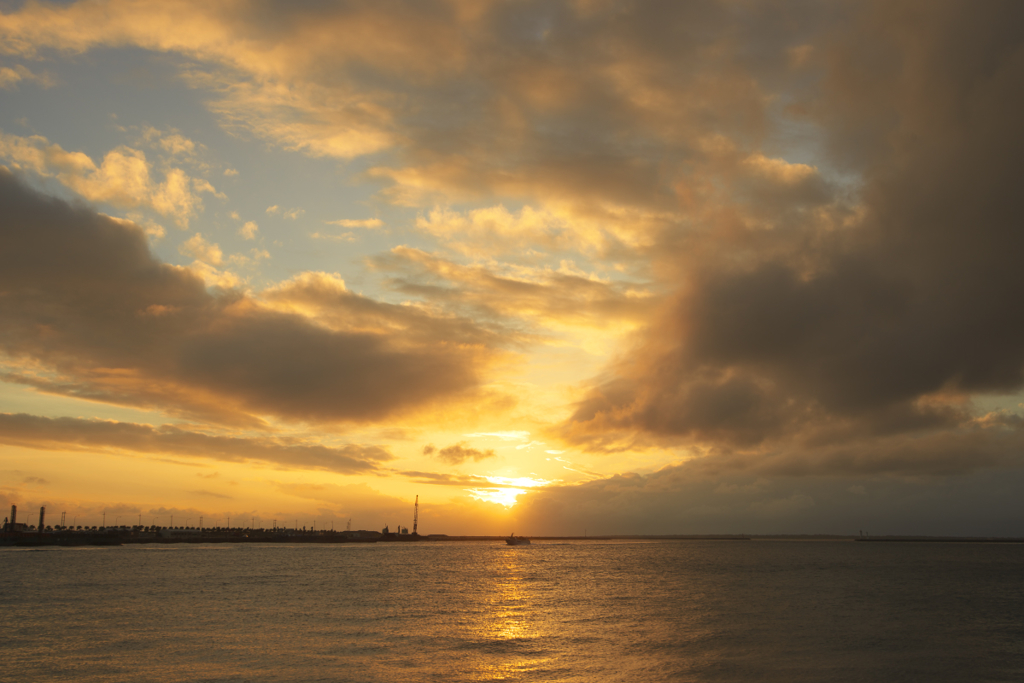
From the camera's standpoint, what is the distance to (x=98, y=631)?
49.2 m

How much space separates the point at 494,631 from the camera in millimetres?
52375

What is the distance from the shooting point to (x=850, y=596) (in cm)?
8188

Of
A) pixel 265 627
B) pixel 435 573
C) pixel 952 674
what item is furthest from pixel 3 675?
pixel 435 573

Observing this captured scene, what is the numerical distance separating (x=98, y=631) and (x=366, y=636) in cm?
2014

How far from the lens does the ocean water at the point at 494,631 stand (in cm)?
3838

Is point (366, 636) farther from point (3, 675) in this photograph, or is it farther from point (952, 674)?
point (952, 674)

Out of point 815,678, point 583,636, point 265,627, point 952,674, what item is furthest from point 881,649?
point 265,627

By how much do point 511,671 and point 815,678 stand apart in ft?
57.5

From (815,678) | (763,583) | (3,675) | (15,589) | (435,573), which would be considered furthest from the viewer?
(435,573)

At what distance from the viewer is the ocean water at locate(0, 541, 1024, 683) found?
38.4m

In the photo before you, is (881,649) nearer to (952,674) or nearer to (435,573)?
(952,674)

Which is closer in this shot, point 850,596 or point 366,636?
point 366,636

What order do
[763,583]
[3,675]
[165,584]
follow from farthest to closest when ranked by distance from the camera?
[763,583] → [165,584] → [3,675]

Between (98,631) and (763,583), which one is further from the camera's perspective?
(763,583)
